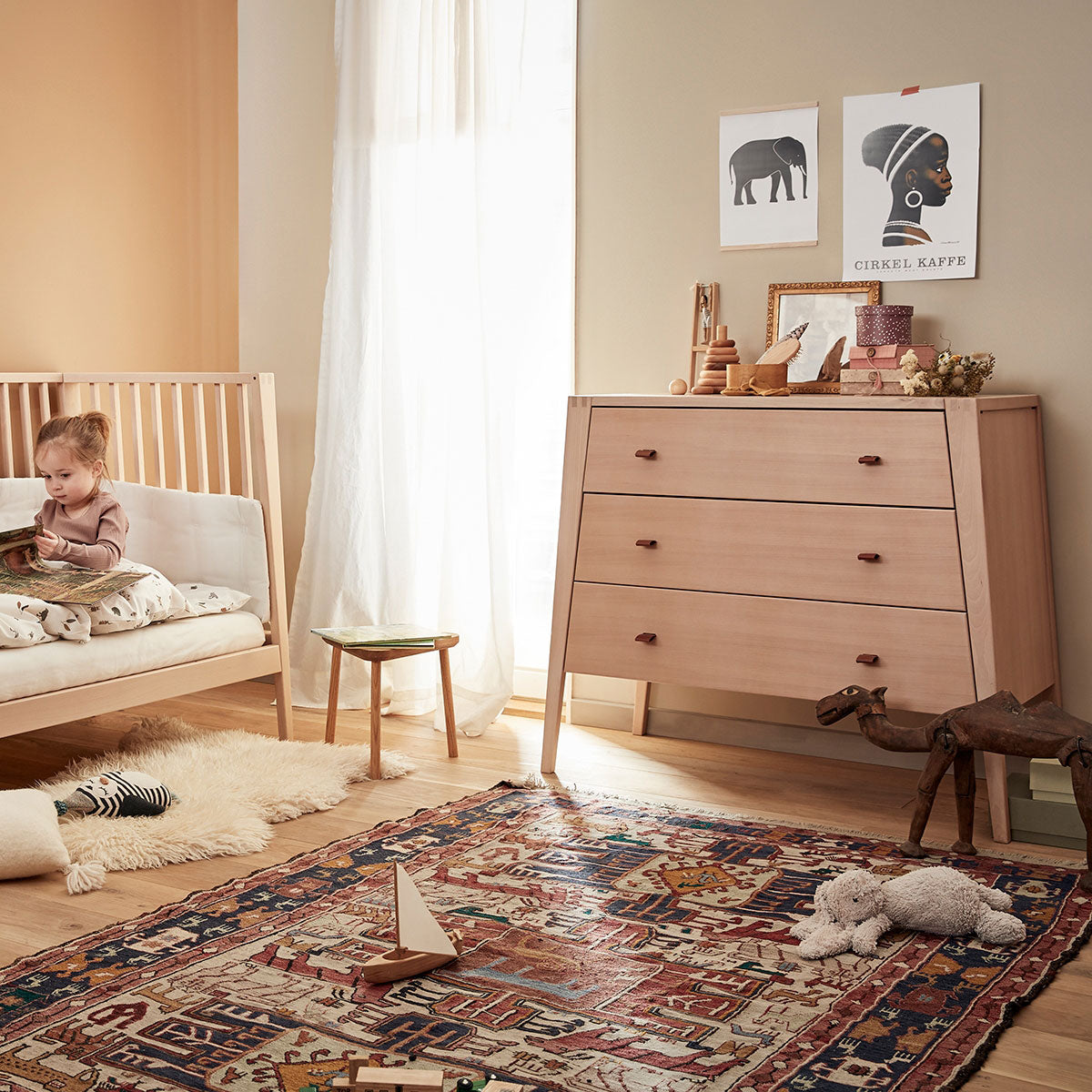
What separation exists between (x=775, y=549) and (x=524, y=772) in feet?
2.89

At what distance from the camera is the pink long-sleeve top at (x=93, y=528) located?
3.14m

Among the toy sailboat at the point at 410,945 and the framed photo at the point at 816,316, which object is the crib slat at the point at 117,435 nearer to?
the framed photo at the point at 816,316

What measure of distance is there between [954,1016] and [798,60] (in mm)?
2450

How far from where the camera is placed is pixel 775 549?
296cm

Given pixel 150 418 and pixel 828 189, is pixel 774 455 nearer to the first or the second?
pixel 828 189

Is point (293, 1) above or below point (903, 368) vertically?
above

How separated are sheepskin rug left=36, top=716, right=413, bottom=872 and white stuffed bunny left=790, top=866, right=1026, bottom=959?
1.18 m

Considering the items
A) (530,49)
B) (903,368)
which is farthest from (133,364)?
(903,368)

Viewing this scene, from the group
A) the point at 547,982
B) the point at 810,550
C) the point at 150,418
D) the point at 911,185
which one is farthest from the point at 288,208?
the point at 547,982

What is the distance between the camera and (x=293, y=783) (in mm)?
2982

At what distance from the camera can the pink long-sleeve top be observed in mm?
3137

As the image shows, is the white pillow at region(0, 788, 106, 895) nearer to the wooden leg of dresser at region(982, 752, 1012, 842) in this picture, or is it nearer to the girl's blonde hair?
the girl's blonde hair

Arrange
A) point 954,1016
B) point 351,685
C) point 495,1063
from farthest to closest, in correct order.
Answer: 1. point 351,685
2. point 954,1016
3. point 495,1063

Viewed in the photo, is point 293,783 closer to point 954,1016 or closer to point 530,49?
point 954,1016
